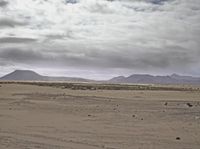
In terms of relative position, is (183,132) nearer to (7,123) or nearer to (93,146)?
(93,146)

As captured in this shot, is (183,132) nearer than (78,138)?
No

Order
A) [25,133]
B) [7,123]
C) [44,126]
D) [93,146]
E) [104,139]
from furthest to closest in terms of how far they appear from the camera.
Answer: [7,123] → [44,126] → [25,133] → [104,139] → [93,146]

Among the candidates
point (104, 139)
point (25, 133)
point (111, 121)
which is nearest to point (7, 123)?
point (25, 133)

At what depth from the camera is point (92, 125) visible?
14.6m

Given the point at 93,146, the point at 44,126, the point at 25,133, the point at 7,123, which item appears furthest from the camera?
the point at 7,123

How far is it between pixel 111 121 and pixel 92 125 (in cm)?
142

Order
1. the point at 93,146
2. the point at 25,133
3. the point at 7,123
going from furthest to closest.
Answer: the point at 7,123
the point at 25,133
the point at 93,146

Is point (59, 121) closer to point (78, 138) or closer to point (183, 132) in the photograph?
point (78, 138)

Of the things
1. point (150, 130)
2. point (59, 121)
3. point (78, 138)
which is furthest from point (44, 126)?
point (150, 130)

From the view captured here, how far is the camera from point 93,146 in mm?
10273

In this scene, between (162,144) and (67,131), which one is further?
(67,131)

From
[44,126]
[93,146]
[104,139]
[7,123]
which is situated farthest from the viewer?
[7,123]

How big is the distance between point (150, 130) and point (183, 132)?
1208mm

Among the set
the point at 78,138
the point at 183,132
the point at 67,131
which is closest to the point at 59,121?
the point at 67,131
